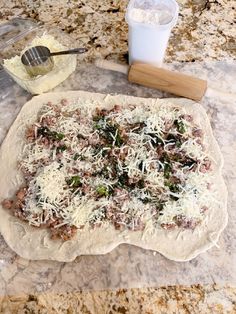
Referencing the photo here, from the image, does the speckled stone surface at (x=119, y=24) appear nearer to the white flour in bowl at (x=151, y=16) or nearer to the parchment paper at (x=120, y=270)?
the white flour in bowl at (x=151, y=16)

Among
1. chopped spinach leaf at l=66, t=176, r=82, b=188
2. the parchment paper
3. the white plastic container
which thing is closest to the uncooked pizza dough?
the parchment paper

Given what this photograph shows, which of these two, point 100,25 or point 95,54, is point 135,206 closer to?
point 95,54

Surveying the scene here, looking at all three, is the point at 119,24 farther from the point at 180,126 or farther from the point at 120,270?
the point at 120,270

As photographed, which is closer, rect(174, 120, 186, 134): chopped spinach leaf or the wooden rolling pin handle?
rect(174, 120, 186, 134): chopped spinach leaf

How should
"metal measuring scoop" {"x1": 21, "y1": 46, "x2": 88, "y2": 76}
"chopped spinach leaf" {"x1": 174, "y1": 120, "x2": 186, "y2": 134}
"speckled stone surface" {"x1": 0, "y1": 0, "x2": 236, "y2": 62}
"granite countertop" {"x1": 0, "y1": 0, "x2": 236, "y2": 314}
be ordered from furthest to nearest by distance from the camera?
"speckled stone surface" {"x1": 0, "y1": 0, "x2": 236, "y2": 62} → "metal measuring scoop" {"x1": 21, "y1": 46, "x2": 88, "y2": 76} → "chopped spinach leaf" {"x1": 174, "y1": 120, "x2": 186, "y2": 134} → "granite countertop" {"x1": 0, "y1": 0, "x2": 236, "y2": 314}

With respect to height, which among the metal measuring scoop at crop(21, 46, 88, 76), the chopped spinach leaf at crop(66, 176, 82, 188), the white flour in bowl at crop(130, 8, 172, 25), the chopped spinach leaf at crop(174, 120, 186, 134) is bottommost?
the chopped spinach leaf at crop(174, 120, 186, 134)

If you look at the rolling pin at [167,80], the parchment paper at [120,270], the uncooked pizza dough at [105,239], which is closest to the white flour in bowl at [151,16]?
the rolling pin at [167,80]

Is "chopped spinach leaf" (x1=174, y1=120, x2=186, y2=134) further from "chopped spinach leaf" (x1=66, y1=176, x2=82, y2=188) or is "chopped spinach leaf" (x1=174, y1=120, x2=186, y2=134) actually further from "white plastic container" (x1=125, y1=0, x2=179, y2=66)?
"chopped spinach leaf" (x1=66, y1=176, x2=82, y2=188)
